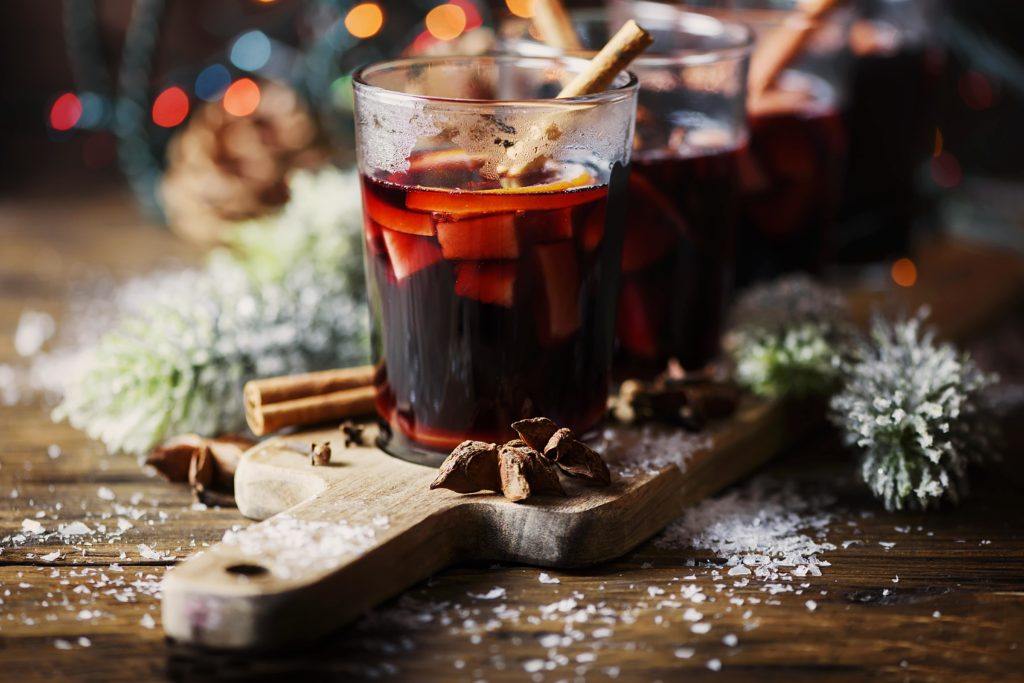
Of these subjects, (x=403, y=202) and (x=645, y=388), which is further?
(x=645, y=388)

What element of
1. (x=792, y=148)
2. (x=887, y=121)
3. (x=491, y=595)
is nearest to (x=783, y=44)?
(x=792, y=148)

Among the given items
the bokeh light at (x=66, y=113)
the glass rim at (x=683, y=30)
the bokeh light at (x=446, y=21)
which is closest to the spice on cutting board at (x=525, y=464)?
the glass rim at (x=683, y=30)

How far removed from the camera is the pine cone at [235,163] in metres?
1.78

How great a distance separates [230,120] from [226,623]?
1.15 meters

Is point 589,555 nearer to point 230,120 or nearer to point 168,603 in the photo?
point 168,603

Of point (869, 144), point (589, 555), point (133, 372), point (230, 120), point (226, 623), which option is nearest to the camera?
point (226, 623)

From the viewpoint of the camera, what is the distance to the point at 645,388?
120 cm

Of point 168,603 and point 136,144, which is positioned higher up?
point 136,144

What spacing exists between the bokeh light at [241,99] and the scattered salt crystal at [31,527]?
0.93 m

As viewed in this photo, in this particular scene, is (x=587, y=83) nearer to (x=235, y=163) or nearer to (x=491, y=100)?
(x=491, y=100)

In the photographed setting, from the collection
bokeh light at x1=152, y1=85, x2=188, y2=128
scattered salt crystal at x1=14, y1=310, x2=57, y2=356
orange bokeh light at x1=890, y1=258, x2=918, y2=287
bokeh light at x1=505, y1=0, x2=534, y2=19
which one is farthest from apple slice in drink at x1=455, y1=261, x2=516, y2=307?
bokeh light at x1=152, y1=85, x2=188, y2=128

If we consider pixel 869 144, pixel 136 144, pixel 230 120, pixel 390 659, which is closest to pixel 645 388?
pixel 390 659

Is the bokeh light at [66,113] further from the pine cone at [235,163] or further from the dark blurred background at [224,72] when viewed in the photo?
the pine cone at [235,163]

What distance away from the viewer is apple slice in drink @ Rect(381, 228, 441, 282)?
1.00 m
